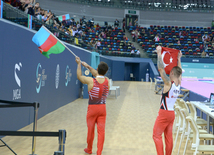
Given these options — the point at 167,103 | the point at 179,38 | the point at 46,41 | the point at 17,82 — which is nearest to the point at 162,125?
the point at 167,103

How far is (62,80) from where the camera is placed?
8750 mm

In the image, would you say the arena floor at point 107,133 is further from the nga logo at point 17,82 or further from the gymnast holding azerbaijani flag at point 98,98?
the nga logo at point 17,82

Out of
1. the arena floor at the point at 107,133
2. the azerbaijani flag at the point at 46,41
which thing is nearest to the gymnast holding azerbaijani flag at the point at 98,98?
the arena floor at the point at 107,133

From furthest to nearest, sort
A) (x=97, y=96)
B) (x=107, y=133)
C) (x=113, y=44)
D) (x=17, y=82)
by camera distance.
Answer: (x=113, y=44) < (x=107, y=133) < (x=17, y=82) < (x=97, y=96)

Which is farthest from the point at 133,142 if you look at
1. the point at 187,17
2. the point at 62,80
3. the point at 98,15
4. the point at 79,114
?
the point at 187,17

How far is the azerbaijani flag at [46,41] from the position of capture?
390 centimetres

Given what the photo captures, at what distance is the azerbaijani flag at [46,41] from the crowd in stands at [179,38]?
2133 centimetres

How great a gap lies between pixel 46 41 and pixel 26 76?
195 centimetres

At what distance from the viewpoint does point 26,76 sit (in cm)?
558

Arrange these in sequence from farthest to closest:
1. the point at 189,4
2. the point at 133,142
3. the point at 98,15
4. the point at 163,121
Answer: the point at 189,4, the point at 98,15, the point at 133,142, the point at 163,121

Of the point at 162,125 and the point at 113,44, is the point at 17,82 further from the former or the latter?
the point at 113,44

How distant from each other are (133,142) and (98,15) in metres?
28.8

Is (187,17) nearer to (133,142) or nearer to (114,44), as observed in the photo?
(114,44)

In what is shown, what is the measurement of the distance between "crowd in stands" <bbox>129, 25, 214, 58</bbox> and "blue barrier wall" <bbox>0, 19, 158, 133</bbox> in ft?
58.7
